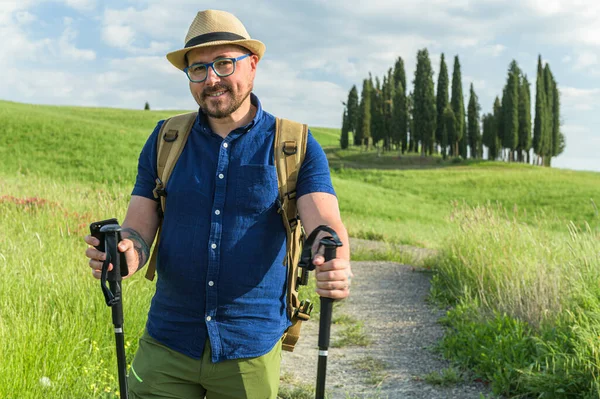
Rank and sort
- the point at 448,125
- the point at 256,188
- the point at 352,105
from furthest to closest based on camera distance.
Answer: the point at 352,105 < the point at 448,125 < the point at 256,188

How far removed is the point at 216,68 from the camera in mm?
2549

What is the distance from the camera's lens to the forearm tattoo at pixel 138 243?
8.24ft

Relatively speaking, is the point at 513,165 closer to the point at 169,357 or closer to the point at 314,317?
the point at 314,317

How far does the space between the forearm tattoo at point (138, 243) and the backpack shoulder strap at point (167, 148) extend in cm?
11

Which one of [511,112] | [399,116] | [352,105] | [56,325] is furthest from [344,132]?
[56,325]

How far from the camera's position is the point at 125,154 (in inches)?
1364

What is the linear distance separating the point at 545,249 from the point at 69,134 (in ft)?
122

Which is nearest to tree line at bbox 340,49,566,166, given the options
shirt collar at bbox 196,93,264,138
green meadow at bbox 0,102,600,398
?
green meadow at bbox 0,102,600,398

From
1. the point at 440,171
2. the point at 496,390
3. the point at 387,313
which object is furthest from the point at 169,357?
the point at 440,171

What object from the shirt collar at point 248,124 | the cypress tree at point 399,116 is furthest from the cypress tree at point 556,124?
the shirt collar at point 248,124

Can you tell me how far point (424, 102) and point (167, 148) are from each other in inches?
2397

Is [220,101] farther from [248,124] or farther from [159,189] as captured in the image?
[159,189]

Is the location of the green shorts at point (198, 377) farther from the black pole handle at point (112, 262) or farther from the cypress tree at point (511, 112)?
the cypress tree at point (511, 112)

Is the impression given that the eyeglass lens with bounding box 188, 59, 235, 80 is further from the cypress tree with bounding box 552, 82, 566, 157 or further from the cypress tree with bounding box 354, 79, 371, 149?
the cypress tree with bounding box 552, 82, 566, 157
